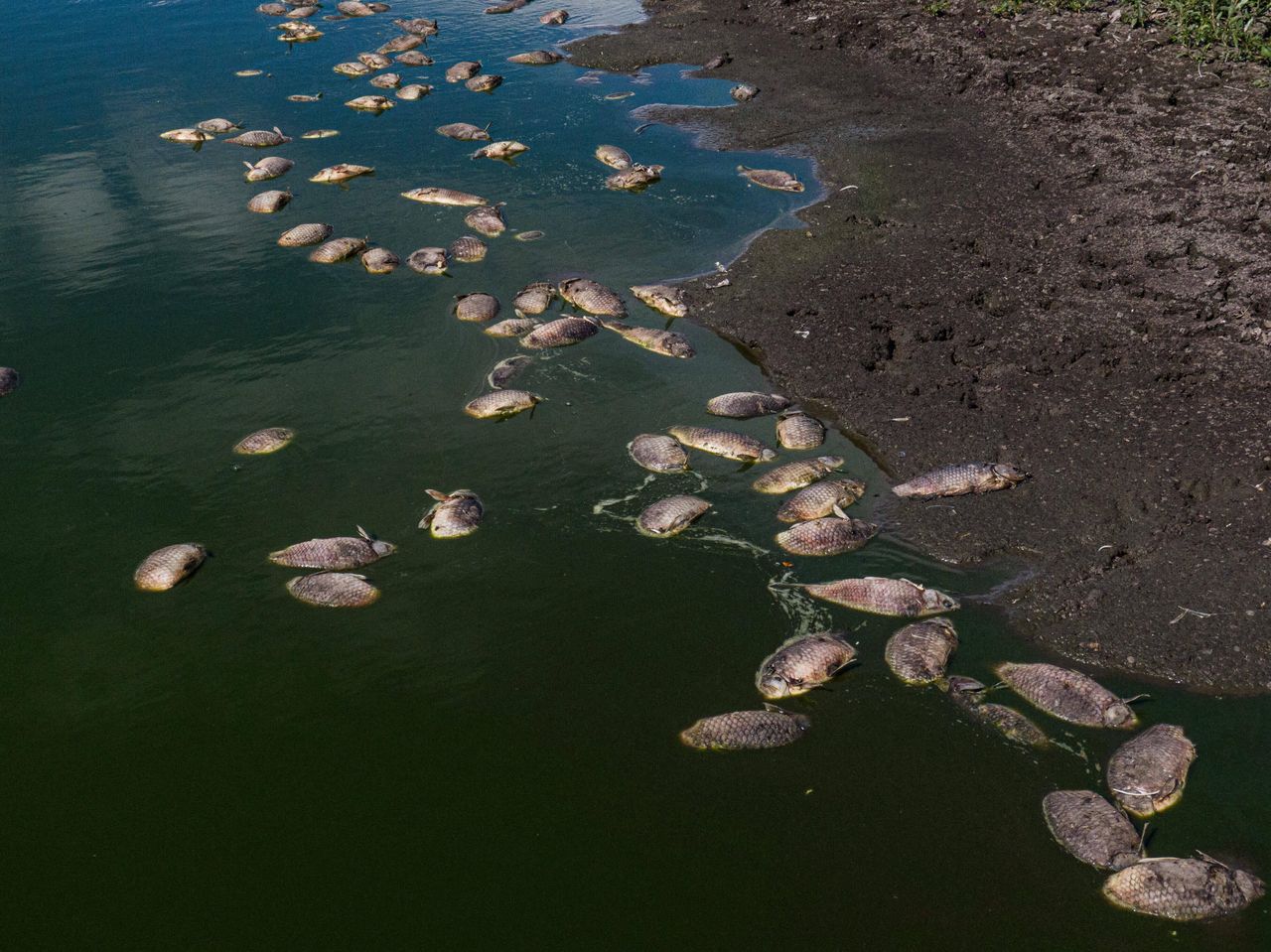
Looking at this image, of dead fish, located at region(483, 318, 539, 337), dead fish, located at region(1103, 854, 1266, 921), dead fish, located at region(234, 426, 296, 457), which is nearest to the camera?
dead fish, located at region(1103, 854, 1266, 921)

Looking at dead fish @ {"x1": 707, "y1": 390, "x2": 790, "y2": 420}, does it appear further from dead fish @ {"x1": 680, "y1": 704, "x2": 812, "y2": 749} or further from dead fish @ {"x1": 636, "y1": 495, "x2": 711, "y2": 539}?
dead fish @ {"x1": 680, "y1": 704, "x2": 812, "y2": 749}

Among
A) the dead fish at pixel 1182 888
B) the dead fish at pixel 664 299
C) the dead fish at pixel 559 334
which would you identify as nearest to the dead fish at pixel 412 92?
the dead fish at pixel 664 299

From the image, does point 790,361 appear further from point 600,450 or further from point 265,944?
point 265,944

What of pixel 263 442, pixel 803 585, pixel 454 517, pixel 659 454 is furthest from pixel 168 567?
A: pixel 803 585

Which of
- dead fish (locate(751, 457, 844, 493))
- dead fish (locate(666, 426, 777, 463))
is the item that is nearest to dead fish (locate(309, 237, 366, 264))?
dead fish (locate(666, 426, 777, 463))

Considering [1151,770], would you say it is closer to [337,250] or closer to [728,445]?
[728,445]
